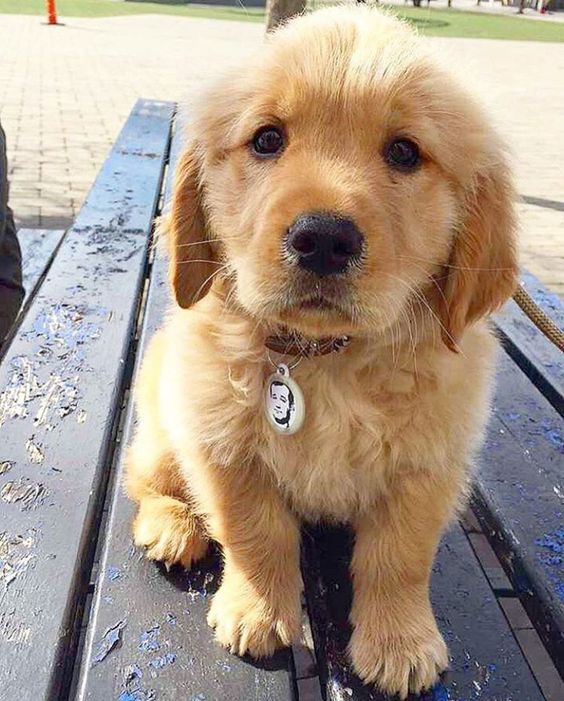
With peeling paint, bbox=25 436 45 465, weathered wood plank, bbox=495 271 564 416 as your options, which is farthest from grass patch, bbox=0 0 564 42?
peeling paint, bbox=25 436 45 465

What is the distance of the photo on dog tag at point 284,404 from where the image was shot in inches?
65.0

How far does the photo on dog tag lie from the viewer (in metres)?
1.65

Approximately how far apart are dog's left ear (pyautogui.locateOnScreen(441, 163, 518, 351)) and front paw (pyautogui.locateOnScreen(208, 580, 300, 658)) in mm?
689

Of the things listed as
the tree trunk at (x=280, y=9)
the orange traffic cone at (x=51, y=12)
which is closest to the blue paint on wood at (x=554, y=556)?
the tree trunk at (x=280, y=9)

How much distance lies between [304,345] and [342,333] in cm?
14

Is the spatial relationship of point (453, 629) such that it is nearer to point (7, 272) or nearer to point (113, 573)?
point (113, 573)

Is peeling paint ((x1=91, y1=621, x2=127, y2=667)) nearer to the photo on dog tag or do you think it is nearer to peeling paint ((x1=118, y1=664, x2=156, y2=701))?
peeling paint ((x1=118, y1=664, x2=156, y2=701))

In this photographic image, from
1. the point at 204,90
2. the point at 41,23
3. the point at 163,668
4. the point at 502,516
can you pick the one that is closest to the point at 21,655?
the point at 163,668

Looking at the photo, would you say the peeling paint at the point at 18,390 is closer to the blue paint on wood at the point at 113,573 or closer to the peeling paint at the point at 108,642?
the blue paint on wood at the point at 113,573

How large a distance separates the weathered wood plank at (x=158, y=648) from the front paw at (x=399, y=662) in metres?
0.15

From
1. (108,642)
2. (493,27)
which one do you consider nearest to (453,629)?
(108,642)

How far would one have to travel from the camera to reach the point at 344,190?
4.94 feet

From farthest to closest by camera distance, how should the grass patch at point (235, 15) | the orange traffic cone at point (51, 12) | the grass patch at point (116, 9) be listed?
the grass patch at point (116, 9) < the grass patch at point (235, 15) < the orange traffic cone at point (51, 12)

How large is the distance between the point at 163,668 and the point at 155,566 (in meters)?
0.27
